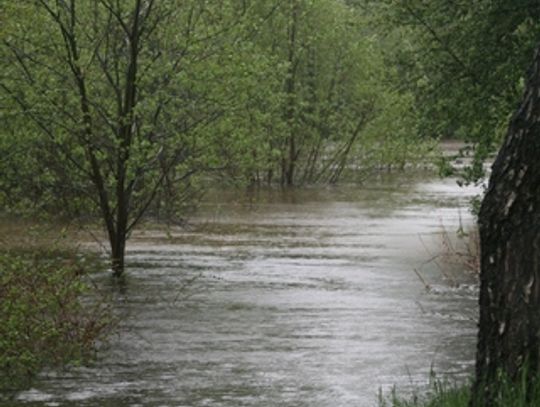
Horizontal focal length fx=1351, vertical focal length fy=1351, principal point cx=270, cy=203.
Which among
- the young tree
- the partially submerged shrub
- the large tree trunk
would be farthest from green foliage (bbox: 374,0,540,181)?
the large tree trunk

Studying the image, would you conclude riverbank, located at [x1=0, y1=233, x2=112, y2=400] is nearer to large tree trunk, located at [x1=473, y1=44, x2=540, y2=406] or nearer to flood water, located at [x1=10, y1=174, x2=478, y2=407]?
flood water, located at [x1=10, y1=174, x2=478, y2=407]

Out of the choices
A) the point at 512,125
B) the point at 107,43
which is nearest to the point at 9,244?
the point at 107,43

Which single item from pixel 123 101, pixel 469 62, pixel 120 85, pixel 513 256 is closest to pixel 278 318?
pixel 123 101

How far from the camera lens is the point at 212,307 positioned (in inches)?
742

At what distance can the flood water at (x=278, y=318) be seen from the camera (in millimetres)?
13180

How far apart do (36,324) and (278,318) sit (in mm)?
5647

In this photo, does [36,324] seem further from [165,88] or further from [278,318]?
[165,88]

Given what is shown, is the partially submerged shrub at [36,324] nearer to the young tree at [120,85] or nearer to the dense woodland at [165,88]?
the dense woodland at [165,88]

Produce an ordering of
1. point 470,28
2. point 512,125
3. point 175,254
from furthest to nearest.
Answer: point 175,254, point 470,28, point 512,125

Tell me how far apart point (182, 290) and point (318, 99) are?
24.2 meters

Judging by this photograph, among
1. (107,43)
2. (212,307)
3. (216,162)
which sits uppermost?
(107,43)

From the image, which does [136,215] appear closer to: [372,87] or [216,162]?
[216,162]

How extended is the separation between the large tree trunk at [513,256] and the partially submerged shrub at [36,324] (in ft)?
18.0

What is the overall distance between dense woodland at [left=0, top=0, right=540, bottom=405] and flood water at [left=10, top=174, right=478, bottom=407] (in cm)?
185
